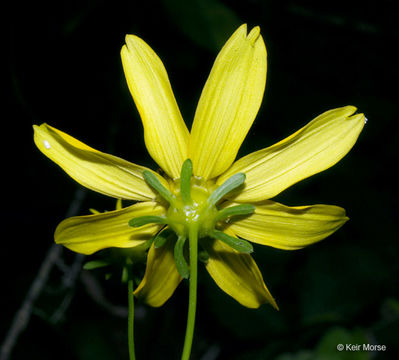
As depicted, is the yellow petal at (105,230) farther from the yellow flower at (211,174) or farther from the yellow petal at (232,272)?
the yellow petal at (232,272)

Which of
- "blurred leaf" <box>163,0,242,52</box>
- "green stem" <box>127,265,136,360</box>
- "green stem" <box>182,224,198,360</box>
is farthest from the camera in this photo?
"blurred leaf" <box>163,0,242,52</box>

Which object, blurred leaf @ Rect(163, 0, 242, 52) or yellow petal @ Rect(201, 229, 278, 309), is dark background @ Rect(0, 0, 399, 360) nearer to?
blurred leaf @ Rect(163, 0, 242, 52)

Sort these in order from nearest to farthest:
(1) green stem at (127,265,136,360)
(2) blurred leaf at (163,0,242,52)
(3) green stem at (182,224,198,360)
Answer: (3) green stem at (182,224,198,360)
(1) green stem at (127,265,136,360)
(2) blurred leaf at (163,0,242,52)

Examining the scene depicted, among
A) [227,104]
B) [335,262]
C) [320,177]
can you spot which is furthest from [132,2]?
[335,262]

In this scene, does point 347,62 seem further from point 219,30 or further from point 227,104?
point 227,104

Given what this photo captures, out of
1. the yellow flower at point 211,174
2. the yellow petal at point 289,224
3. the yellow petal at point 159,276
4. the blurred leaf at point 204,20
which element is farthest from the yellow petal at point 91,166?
the blurred leaf at point 204,20

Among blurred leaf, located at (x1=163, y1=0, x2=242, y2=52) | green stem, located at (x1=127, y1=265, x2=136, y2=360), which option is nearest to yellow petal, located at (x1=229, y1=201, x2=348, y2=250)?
green stem, located at (x1=127, y1=265, x2=136, y2=360)
